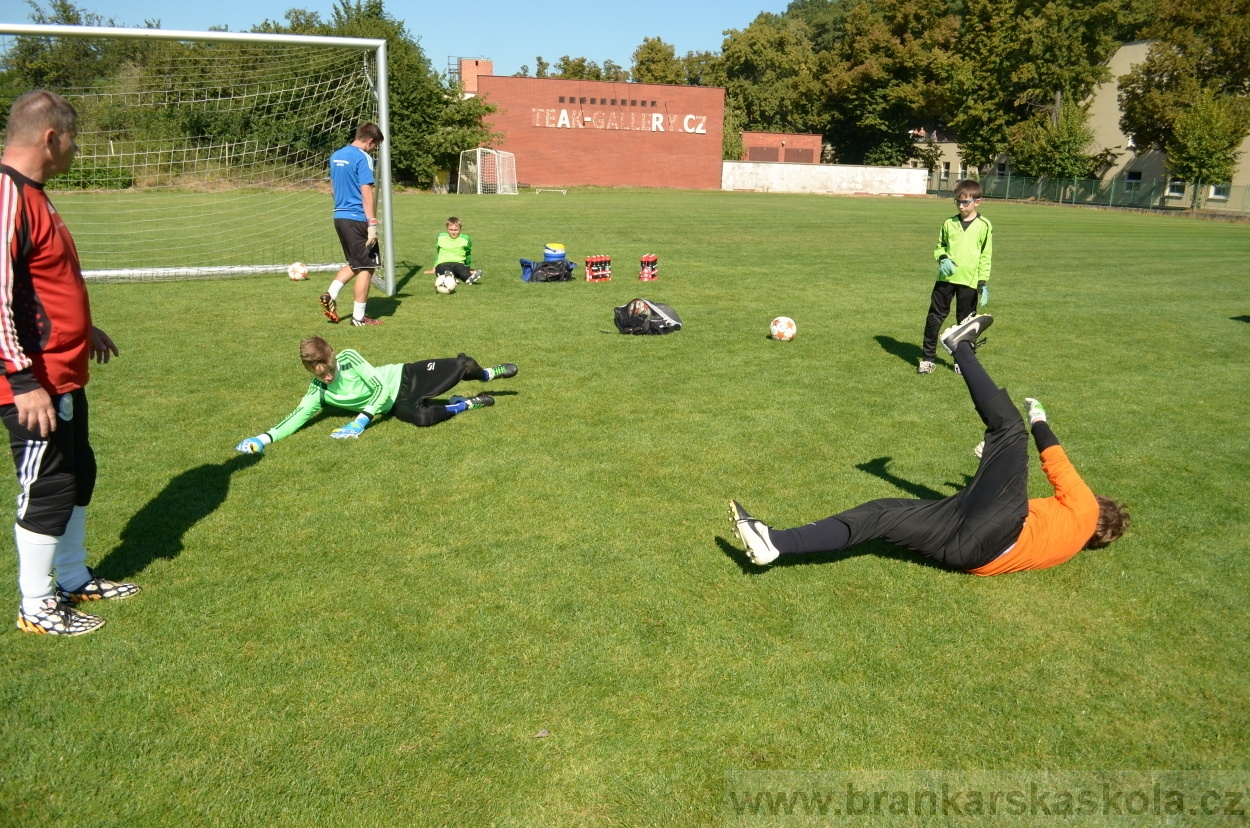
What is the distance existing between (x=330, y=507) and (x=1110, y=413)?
22.7 feet

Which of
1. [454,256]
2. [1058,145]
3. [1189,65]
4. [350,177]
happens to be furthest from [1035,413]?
[1058,145]

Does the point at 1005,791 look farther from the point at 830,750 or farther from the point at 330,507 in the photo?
the point at 330,507

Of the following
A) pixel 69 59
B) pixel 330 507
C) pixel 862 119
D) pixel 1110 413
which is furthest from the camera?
pixel 862 119

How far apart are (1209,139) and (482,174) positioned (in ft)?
121

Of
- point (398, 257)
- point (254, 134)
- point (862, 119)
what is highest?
point (862, 119)

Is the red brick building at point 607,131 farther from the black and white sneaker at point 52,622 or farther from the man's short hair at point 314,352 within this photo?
the black and white sneaker at point 52,622

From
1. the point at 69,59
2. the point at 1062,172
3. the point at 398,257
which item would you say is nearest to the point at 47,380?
the point at 69,59

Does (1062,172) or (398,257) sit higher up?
(1062,172)

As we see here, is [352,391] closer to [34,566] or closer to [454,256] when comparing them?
[34,566]

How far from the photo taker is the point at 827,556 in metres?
5.07

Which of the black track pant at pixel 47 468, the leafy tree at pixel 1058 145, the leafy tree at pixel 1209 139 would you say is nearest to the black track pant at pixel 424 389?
the black track pant at pixel 47 468

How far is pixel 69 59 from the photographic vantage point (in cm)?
→ 1345

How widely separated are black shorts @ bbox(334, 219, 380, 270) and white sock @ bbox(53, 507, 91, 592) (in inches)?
269

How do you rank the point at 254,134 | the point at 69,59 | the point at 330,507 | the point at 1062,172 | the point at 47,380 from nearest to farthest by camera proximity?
1. the point at 47,380
2. the point at 330,507
3. the point at 69,59
4. the point at 254,134
5. the point at 1062,172
